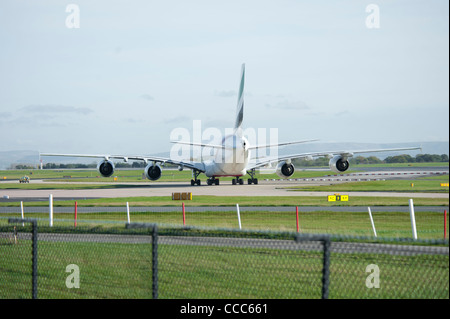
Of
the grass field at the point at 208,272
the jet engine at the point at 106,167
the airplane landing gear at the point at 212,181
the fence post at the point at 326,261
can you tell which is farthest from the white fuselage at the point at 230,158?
the fence post at the point at 326,261

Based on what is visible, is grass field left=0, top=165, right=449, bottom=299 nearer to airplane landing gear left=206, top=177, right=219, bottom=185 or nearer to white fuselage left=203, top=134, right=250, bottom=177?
white fuselage left=203, top=134, right=250, bottom=177

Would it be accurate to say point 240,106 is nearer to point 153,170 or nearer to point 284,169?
point 284,169

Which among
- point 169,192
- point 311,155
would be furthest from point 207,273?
point 311,155

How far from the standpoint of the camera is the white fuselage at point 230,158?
6025cm

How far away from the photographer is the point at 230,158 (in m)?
61.8

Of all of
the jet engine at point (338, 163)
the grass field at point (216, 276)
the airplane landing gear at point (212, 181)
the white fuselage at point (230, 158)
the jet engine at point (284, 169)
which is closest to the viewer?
the grass field at point (216, 276)

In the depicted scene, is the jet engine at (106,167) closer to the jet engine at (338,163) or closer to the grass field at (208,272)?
the jet engine at (338,163)

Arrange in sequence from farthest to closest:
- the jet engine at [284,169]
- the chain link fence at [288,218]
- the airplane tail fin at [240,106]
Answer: the jet engine at [284,169] → the airplane tail fin at [240,106] → the chain link fence at [288,218]
